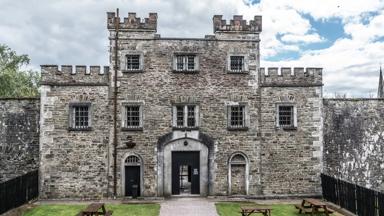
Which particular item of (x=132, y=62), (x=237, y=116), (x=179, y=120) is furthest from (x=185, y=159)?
(x=132, y=62)

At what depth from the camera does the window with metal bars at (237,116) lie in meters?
23.3

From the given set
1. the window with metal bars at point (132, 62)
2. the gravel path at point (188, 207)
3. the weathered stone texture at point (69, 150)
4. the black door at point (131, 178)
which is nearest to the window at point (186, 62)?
the window with metal bars at point (132, 62)

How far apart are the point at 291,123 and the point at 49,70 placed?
14.2 meters

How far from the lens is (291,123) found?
23.6m

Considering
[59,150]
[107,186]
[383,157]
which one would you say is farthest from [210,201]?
[383,157]

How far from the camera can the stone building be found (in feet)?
73.7

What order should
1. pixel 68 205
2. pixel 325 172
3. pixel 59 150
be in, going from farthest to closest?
pixel 325 172, pixel 59 150, pixel 68 205

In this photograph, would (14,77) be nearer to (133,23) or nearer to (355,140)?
(133,23)

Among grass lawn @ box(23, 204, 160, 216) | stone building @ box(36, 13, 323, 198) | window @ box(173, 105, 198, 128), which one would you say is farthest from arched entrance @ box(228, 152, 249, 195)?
grass lawn @ box(23, 204, 160, 216)

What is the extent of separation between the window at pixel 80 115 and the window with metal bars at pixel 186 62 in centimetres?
559

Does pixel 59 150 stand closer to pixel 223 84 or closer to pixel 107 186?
pixel 107 186

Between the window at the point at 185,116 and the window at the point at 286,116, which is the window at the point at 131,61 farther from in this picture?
the window at the point at 286,116

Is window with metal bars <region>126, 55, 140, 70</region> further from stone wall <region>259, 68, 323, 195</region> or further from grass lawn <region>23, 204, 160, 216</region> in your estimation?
grass lawn <region>23, 204, 160, 216</region>

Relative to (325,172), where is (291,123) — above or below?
above
